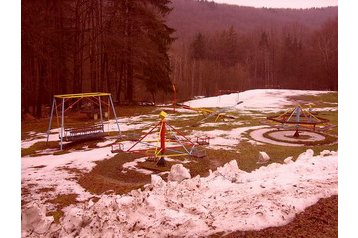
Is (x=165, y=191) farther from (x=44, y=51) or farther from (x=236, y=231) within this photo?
(x=44, y=51)

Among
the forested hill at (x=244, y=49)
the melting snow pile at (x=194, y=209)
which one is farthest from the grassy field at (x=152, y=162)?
the forested hill at (x=244, y=49)

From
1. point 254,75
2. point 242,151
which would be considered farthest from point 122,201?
point 254,75

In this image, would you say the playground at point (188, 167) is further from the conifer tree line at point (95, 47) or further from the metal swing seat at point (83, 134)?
the conifer tree line at point (95, 47)

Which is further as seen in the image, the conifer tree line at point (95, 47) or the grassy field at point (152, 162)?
the conifer tree line at point (95, 47)

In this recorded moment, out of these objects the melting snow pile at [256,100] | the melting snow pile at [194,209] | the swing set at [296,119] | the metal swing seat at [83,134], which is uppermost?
the melting snow pile at [256,100]

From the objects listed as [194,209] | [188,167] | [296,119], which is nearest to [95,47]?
[188,167]

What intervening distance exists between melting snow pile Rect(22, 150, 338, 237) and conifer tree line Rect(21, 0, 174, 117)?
16.8ft

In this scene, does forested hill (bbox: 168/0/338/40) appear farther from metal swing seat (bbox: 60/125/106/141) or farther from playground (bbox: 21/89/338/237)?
metal swing seat (bbox: 60/125/106/141)

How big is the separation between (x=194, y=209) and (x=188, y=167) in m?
3.47

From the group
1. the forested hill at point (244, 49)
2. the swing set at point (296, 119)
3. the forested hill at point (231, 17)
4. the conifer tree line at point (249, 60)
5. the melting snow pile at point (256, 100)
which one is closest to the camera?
the forested hill at point (231, 17)

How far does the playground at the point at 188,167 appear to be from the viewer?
583 centimetres

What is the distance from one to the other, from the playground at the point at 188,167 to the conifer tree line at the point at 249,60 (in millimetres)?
1048

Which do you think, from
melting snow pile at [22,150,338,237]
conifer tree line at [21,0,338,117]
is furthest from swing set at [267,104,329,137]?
melting snow pile at [22,150,338,237]
